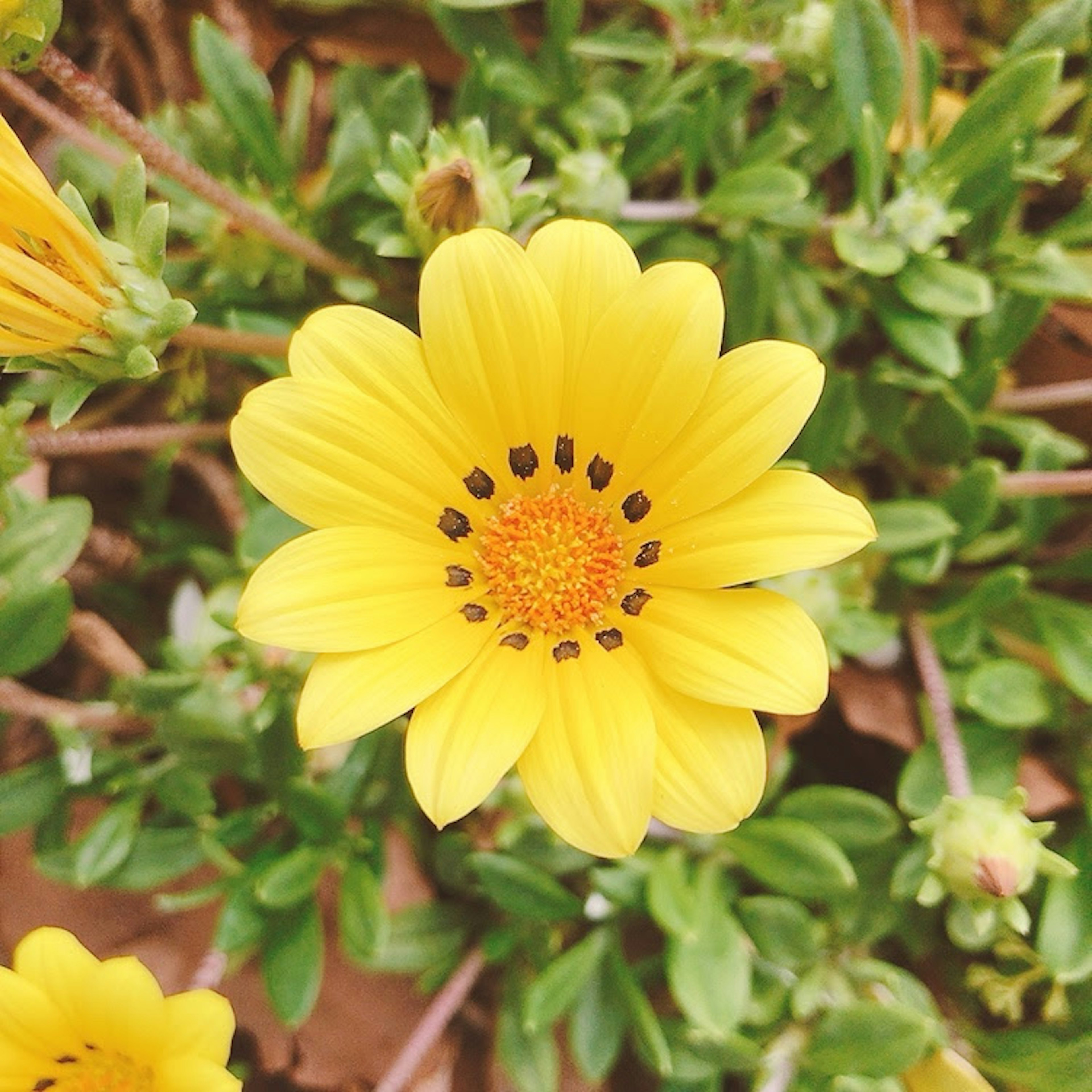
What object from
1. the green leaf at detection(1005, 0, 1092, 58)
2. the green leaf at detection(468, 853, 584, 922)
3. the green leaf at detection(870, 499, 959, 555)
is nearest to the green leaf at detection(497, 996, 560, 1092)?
the green leaf at detection(468, 853, 584, 922)

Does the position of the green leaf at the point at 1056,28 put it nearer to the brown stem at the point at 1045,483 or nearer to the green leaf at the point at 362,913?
the brown stem at the point at 1045,483

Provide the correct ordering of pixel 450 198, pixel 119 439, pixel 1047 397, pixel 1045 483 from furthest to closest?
1. pixel 1047 397
2. pixel 1045 483
3. pixel 119 439
4. pixel 450 198

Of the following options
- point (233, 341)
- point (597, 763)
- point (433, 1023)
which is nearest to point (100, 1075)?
point (433, 1023)

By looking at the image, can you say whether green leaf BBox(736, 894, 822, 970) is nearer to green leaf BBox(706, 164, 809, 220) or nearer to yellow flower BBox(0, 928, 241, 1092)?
yellow flower BBox(0, 928, 241, 1092)

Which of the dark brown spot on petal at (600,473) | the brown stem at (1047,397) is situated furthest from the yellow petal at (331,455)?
the brown stem at (1047,397)

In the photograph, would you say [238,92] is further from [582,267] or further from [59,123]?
[582,267]

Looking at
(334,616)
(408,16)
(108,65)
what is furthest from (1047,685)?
(108,65)
